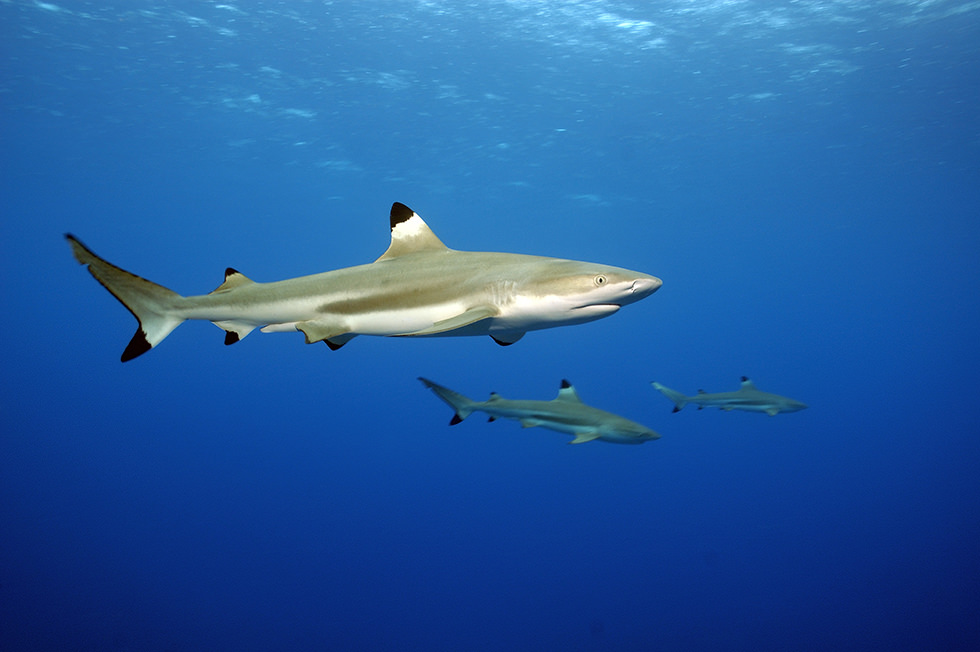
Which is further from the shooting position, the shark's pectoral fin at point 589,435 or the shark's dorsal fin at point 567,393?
the shark's dorsal fin at point 567,393

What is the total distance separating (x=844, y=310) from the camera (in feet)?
306

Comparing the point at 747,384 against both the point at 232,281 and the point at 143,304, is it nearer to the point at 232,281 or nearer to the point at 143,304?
the point at 232,281

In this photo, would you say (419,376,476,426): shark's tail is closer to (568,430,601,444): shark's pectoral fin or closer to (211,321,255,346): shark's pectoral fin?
(568,430,601,444): shark's pectoral fin

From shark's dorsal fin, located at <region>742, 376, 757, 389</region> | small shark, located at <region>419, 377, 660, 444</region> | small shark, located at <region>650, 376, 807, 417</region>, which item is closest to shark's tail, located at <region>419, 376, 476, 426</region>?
small shark, located at <region>419, 377, 660, 444</region>

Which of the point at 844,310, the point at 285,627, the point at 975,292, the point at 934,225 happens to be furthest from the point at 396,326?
the point at 844,310

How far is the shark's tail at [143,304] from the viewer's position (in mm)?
4059

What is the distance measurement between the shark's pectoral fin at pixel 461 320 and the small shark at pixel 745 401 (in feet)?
31.7

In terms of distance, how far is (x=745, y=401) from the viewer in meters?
13.0

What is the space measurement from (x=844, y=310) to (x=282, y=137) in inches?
3808

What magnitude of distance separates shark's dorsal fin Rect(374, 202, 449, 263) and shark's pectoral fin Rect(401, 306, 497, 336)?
3.31ft

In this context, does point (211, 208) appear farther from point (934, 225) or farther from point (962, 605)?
point (934, 225)

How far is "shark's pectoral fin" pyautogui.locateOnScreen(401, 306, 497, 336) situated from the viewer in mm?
3312

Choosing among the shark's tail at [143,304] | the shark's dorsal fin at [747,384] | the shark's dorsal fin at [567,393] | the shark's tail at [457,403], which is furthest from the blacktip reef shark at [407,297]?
the shark's dorsal fin at [747,384]

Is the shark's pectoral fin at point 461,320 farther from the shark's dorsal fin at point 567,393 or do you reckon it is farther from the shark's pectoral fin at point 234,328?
the shark's dorsal fin at point 567,393
